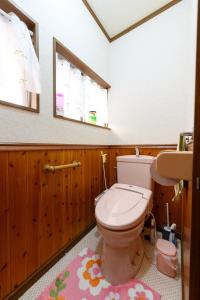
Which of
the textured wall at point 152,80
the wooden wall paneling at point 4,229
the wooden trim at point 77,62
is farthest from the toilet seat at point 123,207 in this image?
the wooden trim at point 77,62

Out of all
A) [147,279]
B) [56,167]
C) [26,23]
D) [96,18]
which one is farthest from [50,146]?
[96,18]

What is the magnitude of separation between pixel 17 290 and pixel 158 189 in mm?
1383

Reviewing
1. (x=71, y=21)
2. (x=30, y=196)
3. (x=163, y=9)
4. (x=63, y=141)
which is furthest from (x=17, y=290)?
(x=163, y=9)

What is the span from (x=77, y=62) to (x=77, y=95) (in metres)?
0.29

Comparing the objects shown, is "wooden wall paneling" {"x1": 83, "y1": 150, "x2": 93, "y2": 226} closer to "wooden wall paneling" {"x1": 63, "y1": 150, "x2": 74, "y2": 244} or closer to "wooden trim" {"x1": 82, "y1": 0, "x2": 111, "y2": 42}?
"wooden wall paneling" {"x1": 63, "y1": 150, "x2": 74, "y2": 244}

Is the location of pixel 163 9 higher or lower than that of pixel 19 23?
higher

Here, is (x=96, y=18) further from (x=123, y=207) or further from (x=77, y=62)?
(x=123, y=207)

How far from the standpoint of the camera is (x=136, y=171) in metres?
1.48

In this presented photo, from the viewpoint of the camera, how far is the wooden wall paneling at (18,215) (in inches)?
34.7

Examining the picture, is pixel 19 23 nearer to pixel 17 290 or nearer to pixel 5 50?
pixel 5 50

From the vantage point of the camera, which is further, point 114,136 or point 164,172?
point 114,136

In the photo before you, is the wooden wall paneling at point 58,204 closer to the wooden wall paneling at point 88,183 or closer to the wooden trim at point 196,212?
the wooden wall paneling at point 88,183

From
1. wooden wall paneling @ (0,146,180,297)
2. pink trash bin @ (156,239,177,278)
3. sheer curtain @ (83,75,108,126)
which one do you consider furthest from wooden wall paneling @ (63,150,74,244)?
pink trash bin @ (156,239,177,278)

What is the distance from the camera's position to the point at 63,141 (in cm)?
127
